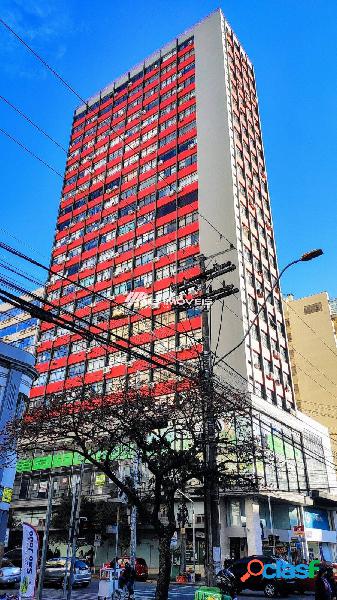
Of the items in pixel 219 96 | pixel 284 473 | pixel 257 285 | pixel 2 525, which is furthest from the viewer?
pixel 219 96

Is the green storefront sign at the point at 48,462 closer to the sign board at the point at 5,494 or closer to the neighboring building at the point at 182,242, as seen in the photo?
the neighboring building at the point at 182,242

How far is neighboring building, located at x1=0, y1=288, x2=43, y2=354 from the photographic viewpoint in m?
68.0

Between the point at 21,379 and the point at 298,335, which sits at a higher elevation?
the point at 298,335

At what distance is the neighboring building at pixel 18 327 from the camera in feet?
223

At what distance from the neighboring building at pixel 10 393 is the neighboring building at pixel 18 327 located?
42.7 metres

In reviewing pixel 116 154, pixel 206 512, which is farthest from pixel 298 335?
pixel 206 512

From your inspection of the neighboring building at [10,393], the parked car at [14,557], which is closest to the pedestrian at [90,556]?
the parked car at [14,557]

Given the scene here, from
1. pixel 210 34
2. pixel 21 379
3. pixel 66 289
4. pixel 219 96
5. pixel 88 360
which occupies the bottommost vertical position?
pixel 21 379

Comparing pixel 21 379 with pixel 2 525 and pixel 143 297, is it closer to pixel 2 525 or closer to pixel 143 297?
pixel 2 525

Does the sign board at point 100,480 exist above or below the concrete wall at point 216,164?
below

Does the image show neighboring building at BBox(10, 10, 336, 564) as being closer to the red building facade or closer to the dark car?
the red building facade

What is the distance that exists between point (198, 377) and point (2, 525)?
37.4 ft

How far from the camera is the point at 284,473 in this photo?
1619 inches

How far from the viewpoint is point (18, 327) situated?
237ft
